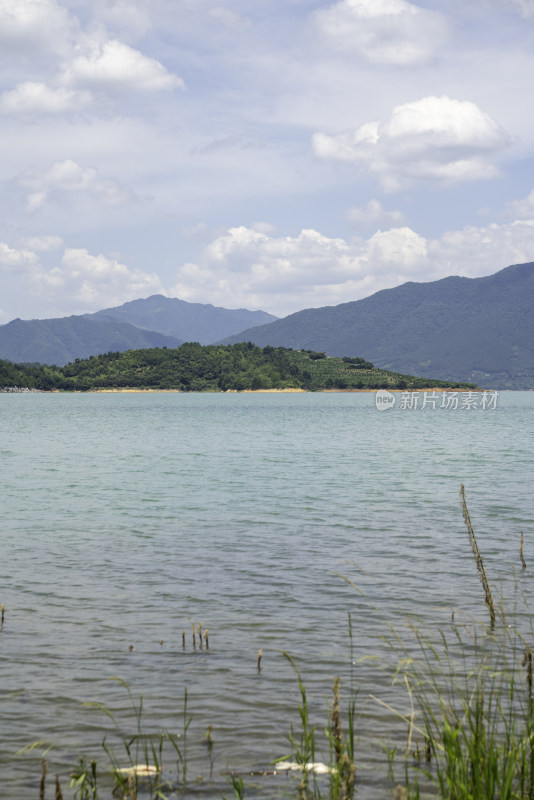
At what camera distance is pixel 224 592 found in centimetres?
1476

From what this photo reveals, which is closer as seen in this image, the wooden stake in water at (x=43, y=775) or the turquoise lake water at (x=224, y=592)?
the wooden stake in water at (x=43, y=775)

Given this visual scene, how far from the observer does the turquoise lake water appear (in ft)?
28.3

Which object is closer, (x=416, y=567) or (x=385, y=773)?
(x=385, y=773)

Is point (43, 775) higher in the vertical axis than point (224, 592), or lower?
higher

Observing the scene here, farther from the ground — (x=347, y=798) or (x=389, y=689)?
(x=347, y=798)

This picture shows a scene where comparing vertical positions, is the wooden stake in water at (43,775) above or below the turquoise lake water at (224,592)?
above

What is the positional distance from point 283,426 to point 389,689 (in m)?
79.4

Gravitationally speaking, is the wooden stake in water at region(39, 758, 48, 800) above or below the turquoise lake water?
above

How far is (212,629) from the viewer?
40.7 ft

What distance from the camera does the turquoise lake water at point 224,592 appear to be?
28.3ft

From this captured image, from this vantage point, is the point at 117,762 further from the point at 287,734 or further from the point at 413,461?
the point at 413,461

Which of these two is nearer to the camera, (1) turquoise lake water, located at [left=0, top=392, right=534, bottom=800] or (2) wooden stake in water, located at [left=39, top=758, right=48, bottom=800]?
(2) wooden stake in water, located at [left=39, top=758, right=48, bottom=800]

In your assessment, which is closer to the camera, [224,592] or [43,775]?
[43,775]

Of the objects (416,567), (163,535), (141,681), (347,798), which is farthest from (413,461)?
(347,798)
